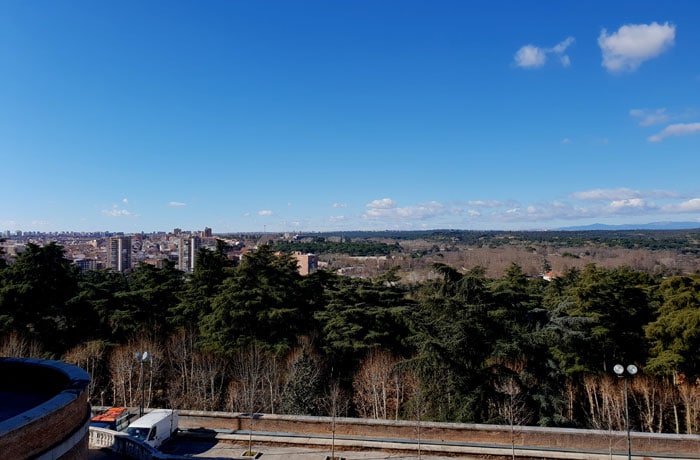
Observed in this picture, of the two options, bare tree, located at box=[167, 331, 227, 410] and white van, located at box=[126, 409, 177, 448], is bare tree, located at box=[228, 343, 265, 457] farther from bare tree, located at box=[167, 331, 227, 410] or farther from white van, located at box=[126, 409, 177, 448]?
white van, located at box=[126, 409, 177, 448]

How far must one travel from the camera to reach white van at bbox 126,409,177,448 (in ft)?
49.5

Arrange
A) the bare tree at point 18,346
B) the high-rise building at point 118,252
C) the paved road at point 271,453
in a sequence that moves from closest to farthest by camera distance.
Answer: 1. the paved road at point 271,453
2. the bare tree at point 18,346
3. the high-rise building at point 118,252

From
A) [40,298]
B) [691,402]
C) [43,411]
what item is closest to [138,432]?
[43,411]

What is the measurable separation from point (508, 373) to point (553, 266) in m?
104

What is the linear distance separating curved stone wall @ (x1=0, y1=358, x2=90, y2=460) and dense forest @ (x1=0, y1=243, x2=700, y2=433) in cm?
989

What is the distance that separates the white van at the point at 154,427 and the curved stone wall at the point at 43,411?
4872mm

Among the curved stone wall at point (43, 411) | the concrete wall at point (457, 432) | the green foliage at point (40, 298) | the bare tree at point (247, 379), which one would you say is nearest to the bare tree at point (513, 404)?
the concrete wall at point (457, 432)

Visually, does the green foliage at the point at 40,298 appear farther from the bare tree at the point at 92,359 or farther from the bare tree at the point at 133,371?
the bare tree at the point at 133,371

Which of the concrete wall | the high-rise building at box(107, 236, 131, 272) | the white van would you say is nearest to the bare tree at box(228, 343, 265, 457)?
the concrete wall

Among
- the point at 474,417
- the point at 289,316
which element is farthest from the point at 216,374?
the point at 474,417

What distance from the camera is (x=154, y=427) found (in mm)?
15258

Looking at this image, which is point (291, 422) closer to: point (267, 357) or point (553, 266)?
point (267, 357)

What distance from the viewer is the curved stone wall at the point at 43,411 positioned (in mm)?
7207

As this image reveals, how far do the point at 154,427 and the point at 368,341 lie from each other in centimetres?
1253
